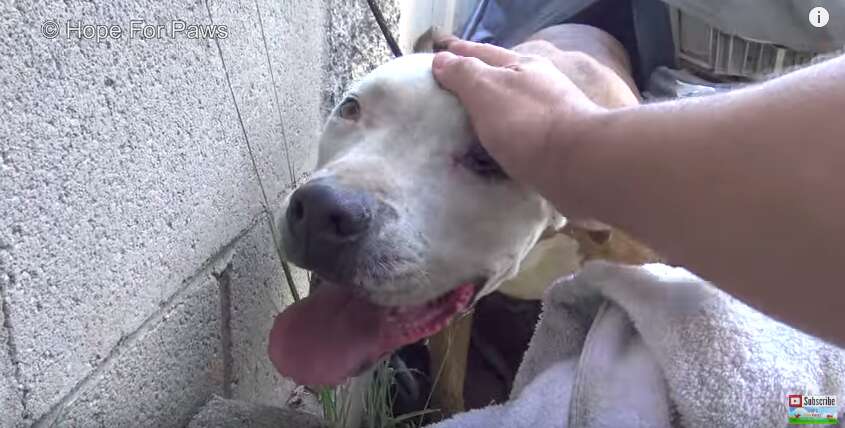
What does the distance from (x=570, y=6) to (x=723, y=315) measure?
121cm

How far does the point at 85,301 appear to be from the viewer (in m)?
0.92

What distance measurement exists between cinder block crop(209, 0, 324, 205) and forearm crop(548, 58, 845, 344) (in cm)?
70

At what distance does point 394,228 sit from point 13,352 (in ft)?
1.40

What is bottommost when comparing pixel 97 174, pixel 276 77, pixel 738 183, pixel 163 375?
pixel 163 375

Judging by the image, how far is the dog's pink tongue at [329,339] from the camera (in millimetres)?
1003

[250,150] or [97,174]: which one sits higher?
[97,174]

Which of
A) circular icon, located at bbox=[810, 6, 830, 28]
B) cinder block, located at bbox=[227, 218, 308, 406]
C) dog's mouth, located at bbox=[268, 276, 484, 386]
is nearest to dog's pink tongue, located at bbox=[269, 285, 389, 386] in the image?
dog's mouth, located at bbox=[268, 276, 484, 386]

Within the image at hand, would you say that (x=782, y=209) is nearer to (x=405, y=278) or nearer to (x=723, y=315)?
(x=723, y=315)

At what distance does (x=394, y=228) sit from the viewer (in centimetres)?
94

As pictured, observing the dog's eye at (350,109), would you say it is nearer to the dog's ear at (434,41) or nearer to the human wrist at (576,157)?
the dog's ear at (434,41)

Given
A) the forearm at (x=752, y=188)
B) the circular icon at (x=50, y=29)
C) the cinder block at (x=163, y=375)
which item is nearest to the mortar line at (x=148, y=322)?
the cinder block at (x=163, y=375)

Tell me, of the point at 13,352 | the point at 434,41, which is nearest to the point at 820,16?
A: the point at 434,41

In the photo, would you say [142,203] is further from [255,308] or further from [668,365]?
[668,365]

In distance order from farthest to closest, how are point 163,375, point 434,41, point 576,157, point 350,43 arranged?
point 350,43 < point 434,41 < point 163,375 < point 576,157
